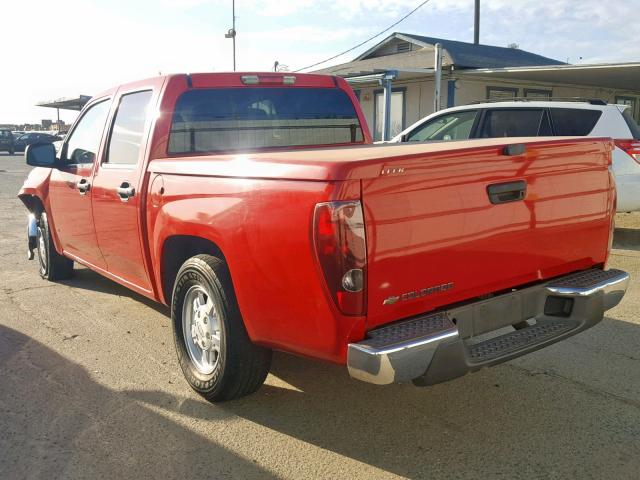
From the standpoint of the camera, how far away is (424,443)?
10.3 ft

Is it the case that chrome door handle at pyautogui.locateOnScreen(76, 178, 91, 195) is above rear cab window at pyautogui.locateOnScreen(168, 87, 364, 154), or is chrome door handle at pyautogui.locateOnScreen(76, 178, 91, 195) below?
below

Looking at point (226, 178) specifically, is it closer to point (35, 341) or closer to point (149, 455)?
point (149, 455)

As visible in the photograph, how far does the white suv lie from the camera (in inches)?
295

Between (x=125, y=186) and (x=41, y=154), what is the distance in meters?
1.45

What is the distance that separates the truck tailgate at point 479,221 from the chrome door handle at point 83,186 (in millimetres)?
3096

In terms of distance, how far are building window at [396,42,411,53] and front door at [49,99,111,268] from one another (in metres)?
19.1

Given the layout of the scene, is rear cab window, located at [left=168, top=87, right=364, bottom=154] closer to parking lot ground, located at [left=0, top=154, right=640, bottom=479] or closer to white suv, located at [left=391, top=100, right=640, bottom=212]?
parking lot ground, located at [left=0, top=154, right=640, bottom=479]

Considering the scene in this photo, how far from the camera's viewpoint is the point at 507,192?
3.04 meters

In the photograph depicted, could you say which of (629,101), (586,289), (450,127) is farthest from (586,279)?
(629,101)

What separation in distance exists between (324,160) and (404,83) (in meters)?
18.5

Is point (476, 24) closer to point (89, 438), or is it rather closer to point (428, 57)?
point (428, 57)

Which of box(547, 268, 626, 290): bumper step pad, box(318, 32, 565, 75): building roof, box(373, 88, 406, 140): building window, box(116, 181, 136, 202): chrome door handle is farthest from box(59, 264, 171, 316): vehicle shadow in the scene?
box(373, 88, 406, 140): building window

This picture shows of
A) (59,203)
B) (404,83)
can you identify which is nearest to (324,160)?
(59,203)

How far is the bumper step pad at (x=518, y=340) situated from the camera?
2949 mm
